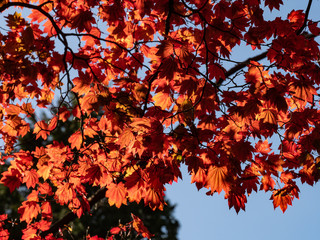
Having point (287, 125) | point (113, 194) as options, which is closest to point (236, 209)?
point (287, 125)

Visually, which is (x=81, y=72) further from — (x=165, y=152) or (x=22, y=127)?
(x=165, y=152)

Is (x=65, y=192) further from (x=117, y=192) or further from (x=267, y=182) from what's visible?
(x=267, y=182)

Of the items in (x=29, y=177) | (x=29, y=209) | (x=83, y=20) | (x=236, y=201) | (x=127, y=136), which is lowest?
(x=236, y=201)

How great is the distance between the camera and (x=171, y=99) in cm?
377

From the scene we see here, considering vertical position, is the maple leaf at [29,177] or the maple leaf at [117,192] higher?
the maple leaf at [29,177]

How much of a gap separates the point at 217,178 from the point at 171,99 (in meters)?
1.15

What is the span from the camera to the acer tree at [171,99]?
339 cm

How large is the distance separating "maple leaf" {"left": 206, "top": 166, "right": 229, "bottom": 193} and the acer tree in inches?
0.5

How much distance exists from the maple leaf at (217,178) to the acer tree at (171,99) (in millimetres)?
12

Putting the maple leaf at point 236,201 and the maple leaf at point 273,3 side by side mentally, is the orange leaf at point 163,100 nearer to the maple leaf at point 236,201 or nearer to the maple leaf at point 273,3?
the maple leaf at point 236,201

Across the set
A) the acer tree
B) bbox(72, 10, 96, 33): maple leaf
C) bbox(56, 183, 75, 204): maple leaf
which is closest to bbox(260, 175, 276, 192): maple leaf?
the acer tree

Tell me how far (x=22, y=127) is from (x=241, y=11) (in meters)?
3.64

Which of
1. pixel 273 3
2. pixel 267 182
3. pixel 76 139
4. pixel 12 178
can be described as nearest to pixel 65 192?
pixel 12 178

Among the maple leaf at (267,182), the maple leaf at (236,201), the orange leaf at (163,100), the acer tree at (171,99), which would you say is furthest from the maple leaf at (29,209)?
the maple leaf at (267,182)
